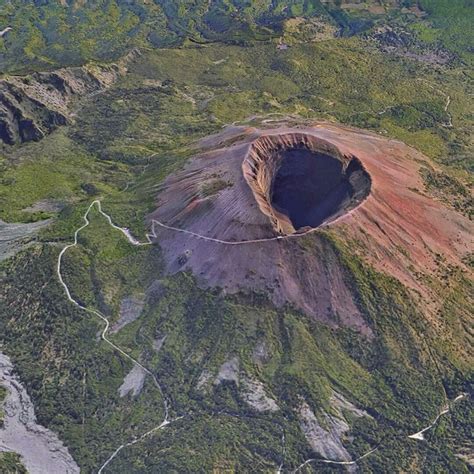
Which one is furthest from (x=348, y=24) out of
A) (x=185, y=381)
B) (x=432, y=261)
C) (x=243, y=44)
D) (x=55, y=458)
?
(x=55, y=458)

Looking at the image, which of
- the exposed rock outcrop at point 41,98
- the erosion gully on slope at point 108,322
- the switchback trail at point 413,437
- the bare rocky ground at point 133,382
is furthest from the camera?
the exposed rock outcrop at point 41,98

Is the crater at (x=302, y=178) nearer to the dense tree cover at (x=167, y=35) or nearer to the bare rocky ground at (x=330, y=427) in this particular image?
the bare rocky ground at (x=330, y=427)

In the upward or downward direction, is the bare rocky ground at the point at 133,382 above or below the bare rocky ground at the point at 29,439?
above

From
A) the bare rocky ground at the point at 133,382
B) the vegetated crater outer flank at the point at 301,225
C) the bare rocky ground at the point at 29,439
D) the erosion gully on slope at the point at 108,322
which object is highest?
the vegetated crater outer flank at the point at 301,225

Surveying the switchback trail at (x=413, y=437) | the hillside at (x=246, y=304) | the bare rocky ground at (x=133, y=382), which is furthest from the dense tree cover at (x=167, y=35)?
the switchback trail at (x=413, y=437)

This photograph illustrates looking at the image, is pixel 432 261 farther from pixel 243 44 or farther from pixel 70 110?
pixel 243 44

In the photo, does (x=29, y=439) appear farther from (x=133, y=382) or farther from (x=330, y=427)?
(x=330, y=427)

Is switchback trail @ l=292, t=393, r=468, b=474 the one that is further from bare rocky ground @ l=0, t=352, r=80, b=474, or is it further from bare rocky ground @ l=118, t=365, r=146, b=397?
bare rocky ground @ l=0, t=352, r=80, b=474

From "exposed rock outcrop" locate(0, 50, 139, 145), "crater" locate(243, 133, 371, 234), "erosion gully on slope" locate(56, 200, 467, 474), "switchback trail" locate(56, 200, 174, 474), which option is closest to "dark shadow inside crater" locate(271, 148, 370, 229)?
"crater" locate(243, 133, 371, 234)
